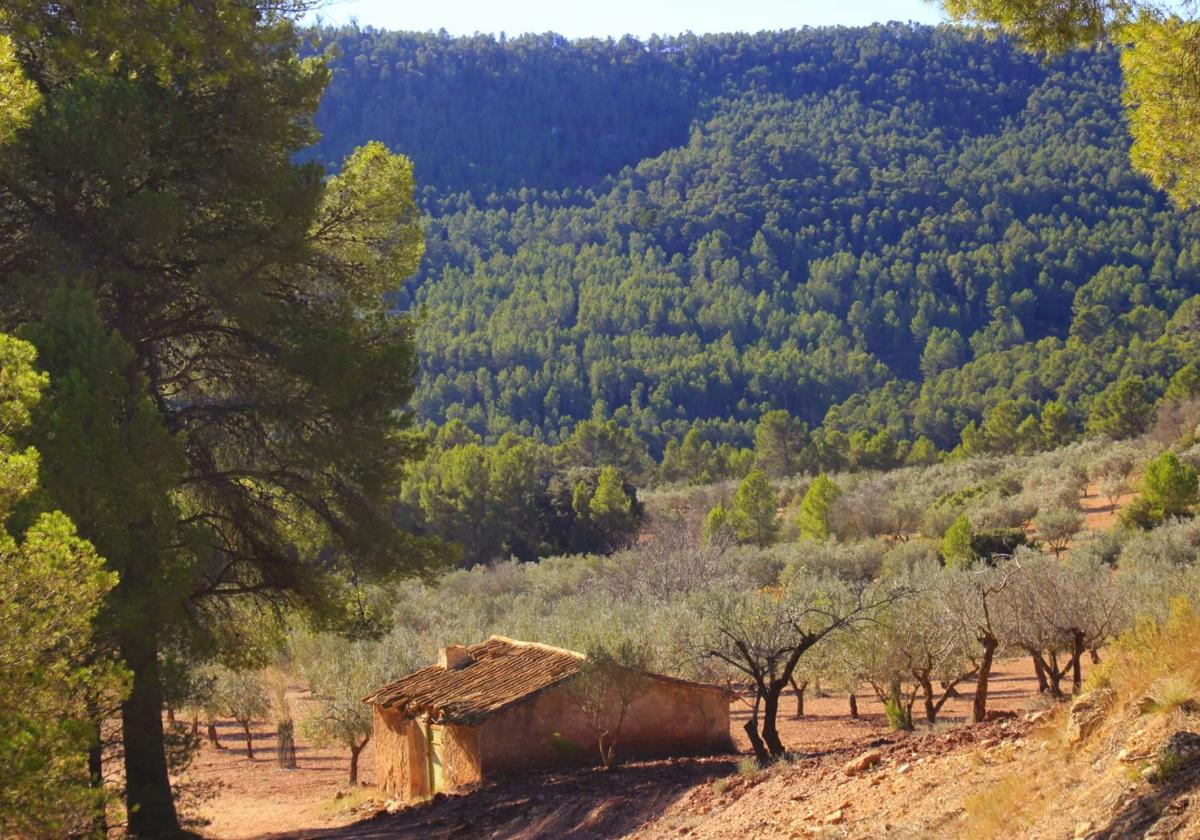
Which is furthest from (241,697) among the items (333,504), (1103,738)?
(1103,738)

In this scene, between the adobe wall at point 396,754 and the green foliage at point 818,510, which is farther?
the green foliage at point 818,510

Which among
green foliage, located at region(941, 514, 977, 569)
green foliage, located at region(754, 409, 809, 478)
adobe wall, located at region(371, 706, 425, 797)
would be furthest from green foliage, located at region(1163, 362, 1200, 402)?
adobe wall, located at region(371, 706, 425, 797)

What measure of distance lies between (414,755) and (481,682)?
151 cm

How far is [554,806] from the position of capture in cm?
1480

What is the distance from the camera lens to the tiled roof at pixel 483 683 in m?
18.5

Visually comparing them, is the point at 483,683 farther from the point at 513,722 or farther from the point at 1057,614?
the point at 1057,614

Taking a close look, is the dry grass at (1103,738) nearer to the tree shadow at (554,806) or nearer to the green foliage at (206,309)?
the tree shadow at (554,806)

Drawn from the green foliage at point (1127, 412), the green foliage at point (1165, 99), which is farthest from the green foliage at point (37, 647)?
the green foliage at point (1127, 412)

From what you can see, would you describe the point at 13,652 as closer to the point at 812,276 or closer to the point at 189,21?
the point at 189,21

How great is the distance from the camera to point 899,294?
450 feet

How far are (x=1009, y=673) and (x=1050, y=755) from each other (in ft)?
75.8

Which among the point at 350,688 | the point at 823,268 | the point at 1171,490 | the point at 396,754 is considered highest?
the point at 823,268

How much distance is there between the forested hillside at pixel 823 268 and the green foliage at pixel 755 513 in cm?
3334

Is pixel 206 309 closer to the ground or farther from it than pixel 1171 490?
farther from it
